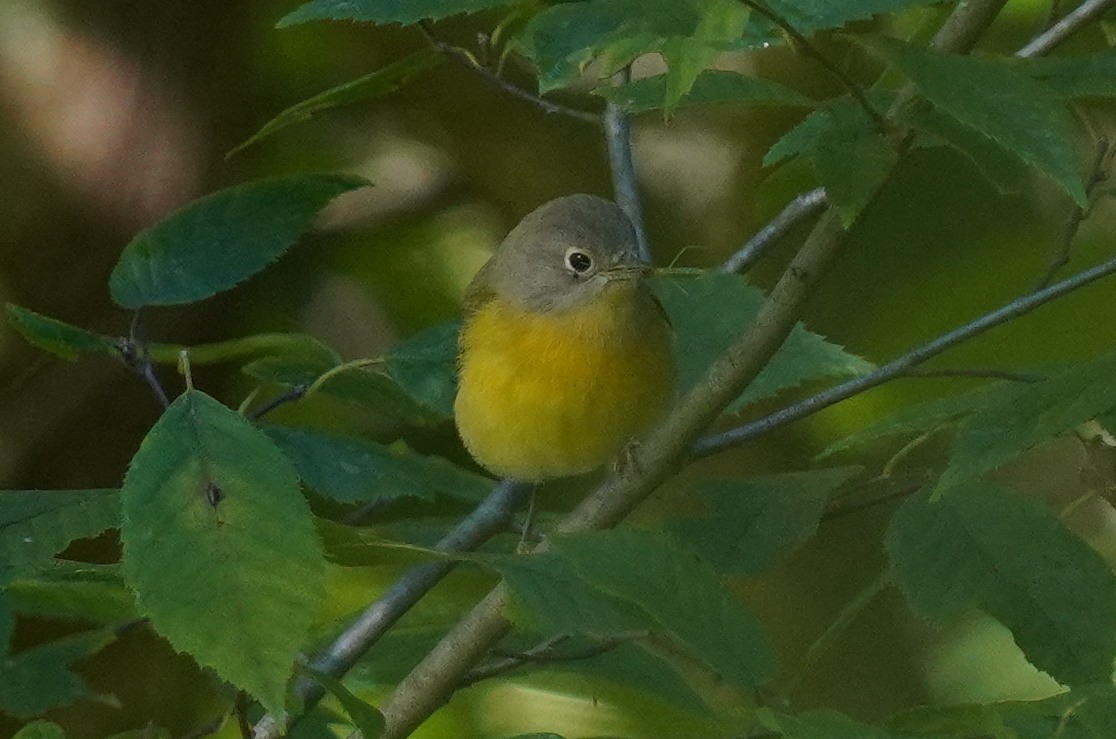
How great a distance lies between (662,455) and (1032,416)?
269 millimetres

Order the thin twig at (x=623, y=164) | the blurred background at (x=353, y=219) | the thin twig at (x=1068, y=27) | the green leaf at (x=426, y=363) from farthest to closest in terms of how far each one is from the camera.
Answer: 1. the blurred background at (x=353, y=219)
2. the thin twig at (x=623, y=164)
3. the green leaf at (x=426, y=363)
4. the thin twig at (x=1068, y=27)

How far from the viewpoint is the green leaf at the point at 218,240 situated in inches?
38.8

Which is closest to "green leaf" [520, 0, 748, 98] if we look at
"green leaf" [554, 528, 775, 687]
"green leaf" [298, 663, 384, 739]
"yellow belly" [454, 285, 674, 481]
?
"green leaf" [554, 528, 775, 687]

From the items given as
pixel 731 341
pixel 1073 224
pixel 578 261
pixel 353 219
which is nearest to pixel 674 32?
pixel 1073 224

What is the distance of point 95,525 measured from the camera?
0.79 metres

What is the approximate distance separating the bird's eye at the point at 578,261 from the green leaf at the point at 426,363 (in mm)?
320

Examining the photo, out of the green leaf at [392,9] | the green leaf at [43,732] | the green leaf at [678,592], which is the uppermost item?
the green leaf at [392,9]

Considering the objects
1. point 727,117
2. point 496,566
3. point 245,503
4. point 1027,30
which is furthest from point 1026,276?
point 245,503

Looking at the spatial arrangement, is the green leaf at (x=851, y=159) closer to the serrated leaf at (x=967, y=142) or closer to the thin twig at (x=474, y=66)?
the serrated leaf at (x=967, y=142)

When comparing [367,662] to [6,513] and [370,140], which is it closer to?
[6,513]

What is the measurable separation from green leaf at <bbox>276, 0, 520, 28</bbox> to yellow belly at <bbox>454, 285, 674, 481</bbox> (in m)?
0.57

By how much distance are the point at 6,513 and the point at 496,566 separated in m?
0.35

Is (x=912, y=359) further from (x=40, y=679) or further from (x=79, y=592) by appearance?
(x=40, y=679)

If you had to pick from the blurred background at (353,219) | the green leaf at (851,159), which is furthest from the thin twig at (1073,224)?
the blurred background at (353,219)
